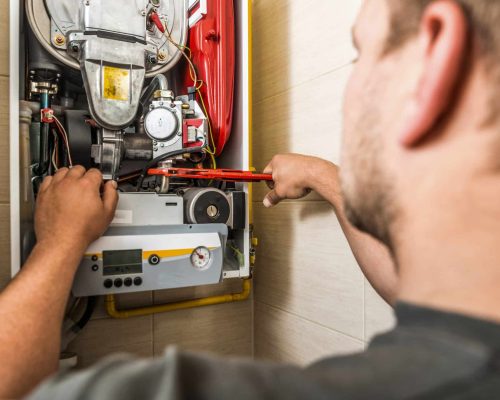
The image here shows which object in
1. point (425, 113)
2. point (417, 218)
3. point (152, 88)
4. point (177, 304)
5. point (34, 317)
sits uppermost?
point (152, 88)

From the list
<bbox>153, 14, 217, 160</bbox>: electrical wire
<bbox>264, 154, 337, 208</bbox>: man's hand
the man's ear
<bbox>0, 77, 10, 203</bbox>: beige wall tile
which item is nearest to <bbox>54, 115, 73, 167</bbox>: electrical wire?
<bbox>0, 77, 10, 203</bbox>: beige wall tile

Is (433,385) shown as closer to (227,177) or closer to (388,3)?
(388,3)

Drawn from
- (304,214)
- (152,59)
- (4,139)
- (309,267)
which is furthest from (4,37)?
(309,267)

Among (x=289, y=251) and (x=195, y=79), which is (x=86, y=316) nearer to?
(x=289, y=251)

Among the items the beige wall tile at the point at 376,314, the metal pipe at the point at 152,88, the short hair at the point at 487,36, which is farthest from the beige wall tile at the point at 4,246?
the short hair at the point at 487,36

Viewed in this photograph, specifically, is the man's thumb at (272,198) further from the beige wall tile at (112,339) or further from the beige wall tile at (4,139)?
the beige wall tile at (4,139)

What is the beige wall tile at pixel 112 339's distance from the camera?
1257 millimetres

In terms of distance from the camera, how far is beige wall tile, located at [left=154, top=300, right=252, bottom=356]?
4.53 ft

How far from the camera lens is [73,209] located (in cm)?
89

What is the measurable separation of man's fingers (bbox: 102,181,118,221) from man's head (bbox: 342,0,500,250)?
2.13ft

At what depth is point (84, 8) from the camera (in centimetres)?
105

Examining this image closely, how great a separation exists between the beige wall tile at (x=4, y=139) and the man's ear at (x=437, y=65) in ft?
3.50

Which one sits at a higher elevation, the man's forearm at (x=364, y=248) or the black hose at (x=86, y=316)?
the man's forearm at (x=364, y=248)

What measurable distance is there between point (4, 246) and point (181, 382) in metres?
0.99
